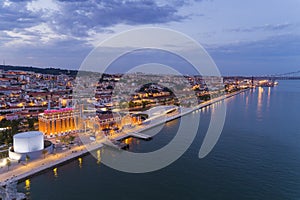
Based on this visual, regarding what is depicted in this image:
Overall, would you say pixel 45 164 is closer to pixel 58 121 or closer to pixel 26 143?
pixel 26 143

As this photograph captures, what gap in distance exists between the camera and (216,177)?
369cm

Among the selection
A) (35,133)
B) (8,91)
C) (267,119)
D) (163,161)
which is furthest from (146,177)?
(8,91)

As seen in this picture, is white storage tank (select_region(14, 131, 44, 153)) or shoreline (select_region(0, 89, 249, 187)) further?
white storage tank (select_region(14, 131, 44, 153))

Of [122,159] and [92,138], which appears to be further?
[92,138]

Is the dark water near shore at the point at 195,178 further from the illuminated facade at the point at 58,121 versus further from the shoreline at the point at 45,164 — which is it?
the illuminated facade at the point at 58,121

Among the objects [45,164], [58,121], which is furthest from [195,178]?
[58,121]

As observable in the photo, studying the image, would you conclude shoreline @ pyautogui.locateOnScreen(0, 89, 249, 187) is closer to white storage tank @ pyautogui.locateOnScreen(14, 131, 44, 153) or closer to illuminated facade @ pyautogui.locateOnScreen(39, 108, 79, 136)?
white storage tank @ pyautogui.locateOnScreen(14, 131, 44, 153)

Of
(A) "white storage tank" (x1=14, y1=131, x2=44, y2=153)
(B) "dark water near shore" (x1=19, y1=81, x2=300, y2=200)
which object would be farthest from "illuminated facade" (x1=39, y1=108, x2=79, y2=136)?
(B) "dark water near shore" (x1=19, y1=81, x2=300, y2=200)

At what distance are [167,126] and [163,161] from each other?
2926mm

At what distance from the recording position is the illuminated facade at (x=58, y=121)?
5391mm

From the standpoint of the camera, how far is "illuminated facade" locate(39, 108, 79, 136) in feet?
17.7

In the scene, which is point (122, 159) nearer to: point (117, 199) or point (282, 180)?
point (117, 199)

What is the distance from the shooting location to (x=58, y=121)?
554 centimetres

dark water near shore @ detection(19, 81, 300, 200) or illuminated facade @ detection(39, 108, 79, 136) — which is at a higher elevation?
illuminated facade @ detection(39, 108, 79, 136)
